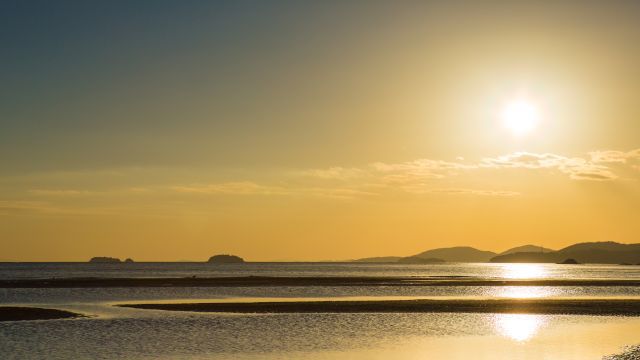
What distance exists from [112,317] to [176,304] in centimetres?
1750

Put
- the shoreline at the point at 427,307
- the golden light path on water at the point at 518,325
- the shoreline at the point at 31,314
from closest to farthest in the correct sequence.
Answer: the golden light path on water at the point at 518,325 < the shoreline at the point at 31,314 < the shoreline at the point at 427,307

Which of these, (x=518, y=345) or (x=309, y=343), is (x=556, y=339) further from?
(x=309, y=343)

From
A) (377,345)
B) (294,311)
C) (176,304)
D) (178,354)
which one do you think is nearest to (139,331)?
(178,354)

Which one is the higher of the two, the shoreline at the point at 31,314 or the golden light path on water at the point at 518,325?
the shoreline at the point at 31,314

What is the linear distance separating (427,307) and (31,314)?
39.8 metres

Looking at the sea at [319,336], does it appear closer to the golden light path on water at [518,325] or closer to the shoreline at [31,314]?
the golden light path on water at [518,325]

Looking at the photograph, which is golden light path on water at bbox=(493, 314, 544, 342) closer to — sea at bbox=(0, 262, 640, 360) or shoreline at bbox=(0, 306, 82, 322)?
sea at bbox=(0, 262, 640, 360)

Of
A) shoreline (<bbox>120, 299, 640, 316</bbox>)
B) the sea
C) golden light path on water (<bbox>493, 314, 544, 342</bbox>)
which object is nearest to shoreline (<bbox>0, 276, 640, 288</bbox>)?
shoreline (<bbox>120, 299, 640, 316</bbox>)

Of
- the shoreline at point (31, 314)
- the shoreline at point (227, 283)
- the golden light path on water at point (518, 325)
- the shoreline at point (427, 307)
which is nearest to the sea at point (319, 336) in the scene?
the golden light path on water at point (518, 325)

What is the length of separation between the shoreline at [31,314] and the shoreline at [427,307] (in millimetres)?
10096

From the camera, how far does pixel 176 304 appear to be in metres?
85.1

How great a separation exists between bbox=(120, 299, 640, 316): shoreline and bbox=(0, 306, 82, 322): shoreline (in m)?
10.1

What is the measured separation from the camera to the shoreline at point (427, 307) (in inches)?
3044

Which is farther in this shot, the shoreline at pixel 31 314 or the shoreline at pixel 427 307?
the shoreline at pixel 427 307
